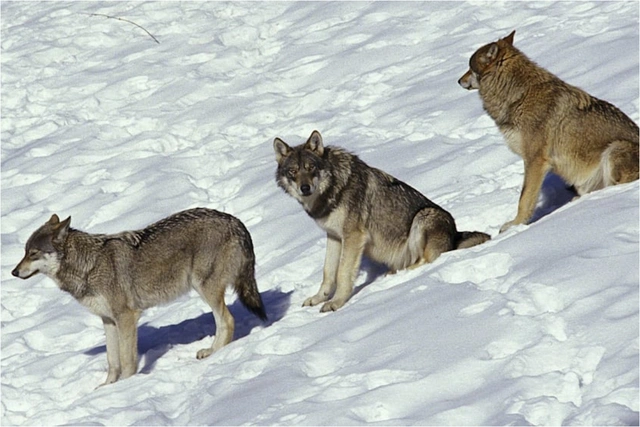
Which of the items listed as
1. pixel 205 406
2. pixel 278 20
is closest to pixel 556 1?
pixel 278 20

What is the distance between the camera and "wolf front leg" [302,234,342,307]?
374 inches

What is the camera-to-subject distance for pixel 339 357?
7.45 meters

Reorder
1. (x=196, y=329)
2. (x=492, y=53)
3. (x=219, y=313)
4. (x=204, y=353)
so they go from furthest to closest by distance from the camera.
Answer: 1. (x=492, y=53)
2. (x=196, y=329)
3. (x=219, y=313)
4. (x=204, y=353)

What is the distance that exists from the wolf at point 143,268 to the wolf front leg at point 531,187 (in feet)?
8.69

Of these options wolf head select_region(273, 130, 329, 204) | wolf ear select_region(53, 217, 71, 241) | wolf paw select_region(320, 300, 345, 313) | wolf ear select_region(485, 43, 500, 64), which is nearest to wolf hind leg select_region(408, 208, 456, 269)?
wolf paw select_region(320, 300, 345, 313)

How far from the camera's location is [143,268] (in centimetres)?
918

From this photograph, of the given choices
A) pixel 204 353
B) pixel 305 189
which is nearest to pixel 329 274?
pixel 305 189

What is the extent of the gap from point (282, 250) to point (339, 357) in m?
3.84

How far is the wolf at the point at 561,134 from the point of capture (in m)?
9.24

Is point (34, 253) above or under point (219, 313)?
above

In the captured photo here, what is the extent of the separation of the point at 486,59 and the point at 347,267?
2.65 m

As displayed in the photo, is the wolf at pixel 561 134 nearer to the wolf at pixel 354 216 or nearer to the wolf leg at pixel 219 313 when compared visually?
the wolf at pixel 354 216

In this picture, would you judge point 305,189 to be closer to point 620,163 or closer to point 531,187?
point 531,187

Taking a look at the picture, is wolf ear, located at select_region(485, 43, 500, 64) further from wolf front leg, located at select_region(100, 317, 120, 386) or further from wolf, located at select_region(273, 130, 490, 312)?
wolf front leg, located at select_region(100, 317, 120, 386)
